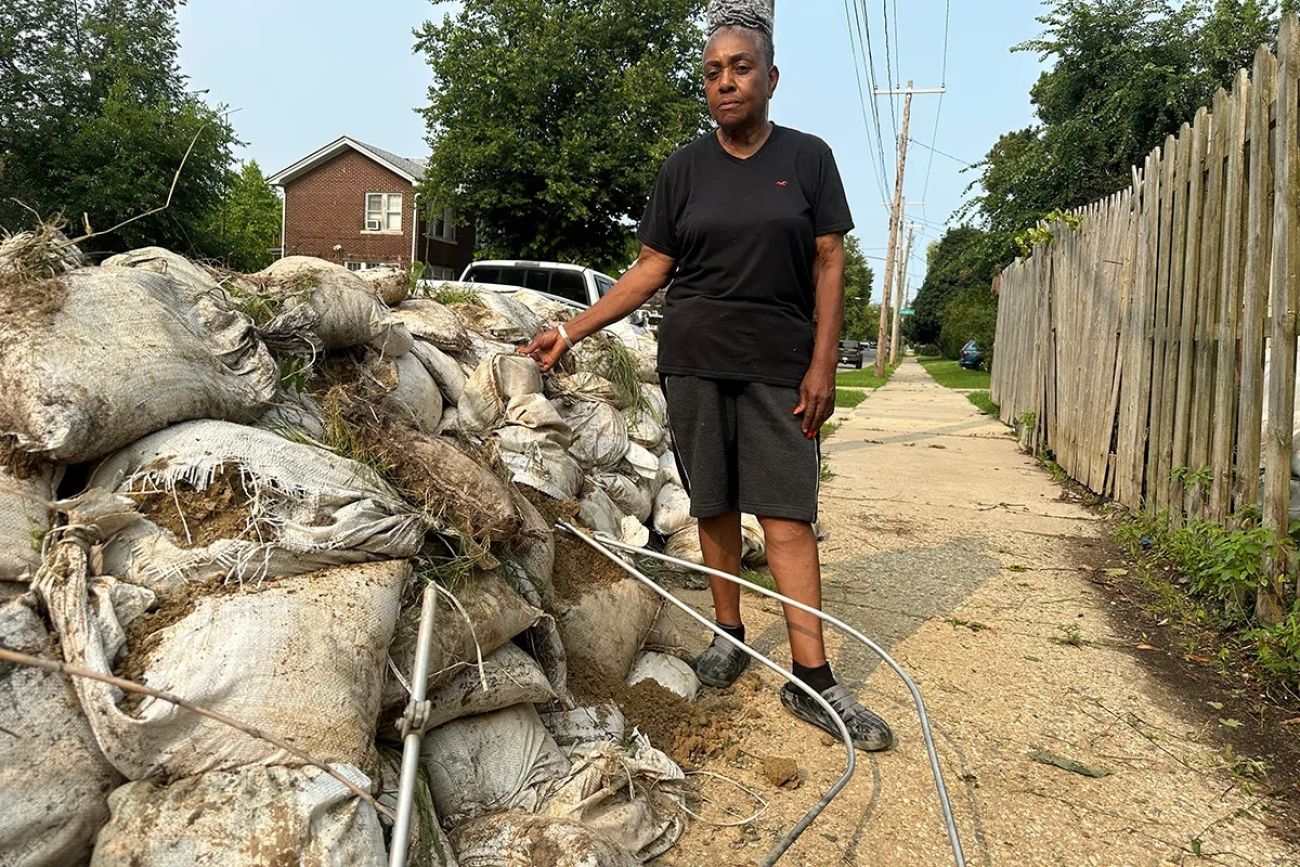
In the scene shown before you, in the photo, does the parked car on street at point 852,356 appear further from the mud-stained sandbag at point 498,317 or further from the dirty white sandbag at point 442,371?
the dirty white sandbag at point 442,371

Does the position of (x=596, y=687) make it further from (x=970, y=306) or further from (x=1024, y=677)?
(x=970, y=306)

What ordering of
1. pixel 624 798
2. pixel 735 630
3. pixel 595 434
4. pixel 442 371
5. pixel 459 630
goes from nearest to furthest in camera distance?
pixel 459 630 → pixel 624 798 → pixel 735 630 → pixel 442 371 → pixel 595 434

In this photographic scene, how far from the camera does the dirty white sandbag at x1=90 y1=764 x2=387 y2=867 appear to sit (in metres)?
1.28

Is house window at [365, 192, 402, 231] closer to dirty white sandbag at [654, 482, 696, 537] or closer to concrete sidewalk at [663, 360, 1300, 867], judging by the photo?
concrete sidewalk at [663, 360, 1300, 867]

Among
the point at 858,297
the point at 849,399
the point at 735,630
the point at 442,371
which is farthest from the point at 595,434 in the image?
the point at 858,297

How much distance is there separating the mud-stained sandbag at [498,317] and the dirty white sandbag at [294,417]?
1.64 metres

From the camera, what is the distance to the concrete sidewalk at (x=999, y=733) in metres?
2.00

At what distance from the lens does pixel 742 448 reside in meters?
2.60

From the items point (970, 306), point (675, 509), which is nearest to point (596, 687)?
point (675, 509)

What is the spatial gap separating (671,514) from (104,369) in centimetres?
253

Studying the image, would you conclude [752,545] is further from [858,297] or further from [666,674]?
[858,297]

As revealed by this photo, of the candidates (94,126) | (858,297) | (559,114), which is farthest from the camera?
(858,297)

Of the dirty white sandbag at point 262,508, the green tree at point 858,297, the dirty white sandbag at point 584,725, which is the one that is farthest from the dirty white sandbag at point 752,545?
the green tree at point 858,297

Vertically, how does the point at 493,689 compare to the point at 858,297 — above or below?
below
